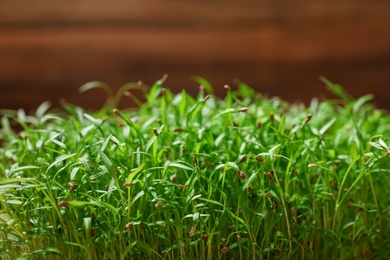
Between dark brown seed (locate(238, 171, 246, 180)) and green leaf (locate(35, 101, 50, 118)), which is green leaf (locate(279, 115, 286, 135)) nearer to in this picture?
dark brown seed (locate(238, 171, 246, 180))

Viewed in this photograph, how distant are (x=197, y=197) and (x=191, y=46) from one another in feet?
4.27

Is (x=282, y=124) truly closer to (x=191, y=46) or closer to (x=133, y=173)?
(x=133, y=173)

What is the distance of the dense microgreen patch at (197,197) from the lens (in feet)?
2.55

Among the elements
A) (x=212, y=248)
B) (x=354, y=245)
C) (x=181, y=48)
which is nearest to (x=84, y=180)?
(x=212, y=248)

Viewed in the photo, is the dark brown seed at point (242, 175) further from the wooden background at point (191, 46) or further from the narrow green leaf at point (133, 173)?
the wooden background at point (191, 46)

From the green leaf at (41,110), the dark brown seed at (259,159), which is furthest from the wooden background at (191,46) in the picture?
the dark brown seed at (259,159)

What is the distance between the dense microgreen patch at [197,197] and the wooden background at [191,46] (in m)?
1.10

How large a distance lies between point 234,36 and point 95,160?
4.19 ft

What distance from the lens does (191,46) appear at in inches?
79.8

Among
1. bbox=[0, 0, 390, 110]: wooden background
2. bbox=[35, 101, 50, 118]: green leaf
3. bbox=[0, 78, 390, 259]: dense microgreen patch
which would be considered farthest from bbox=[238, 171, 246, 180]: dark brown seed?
bbox=[0, 0, 390, 110]: wooden background

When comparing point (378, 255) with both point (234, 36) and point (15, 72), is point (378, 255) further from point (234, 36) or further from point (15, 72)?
point (15, 72)

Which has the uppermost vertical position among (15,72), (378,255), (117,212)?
(15,72)

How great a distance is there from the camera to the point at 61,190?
806 millimetres

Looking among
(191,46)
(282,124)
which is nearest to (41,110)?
(191,46)
